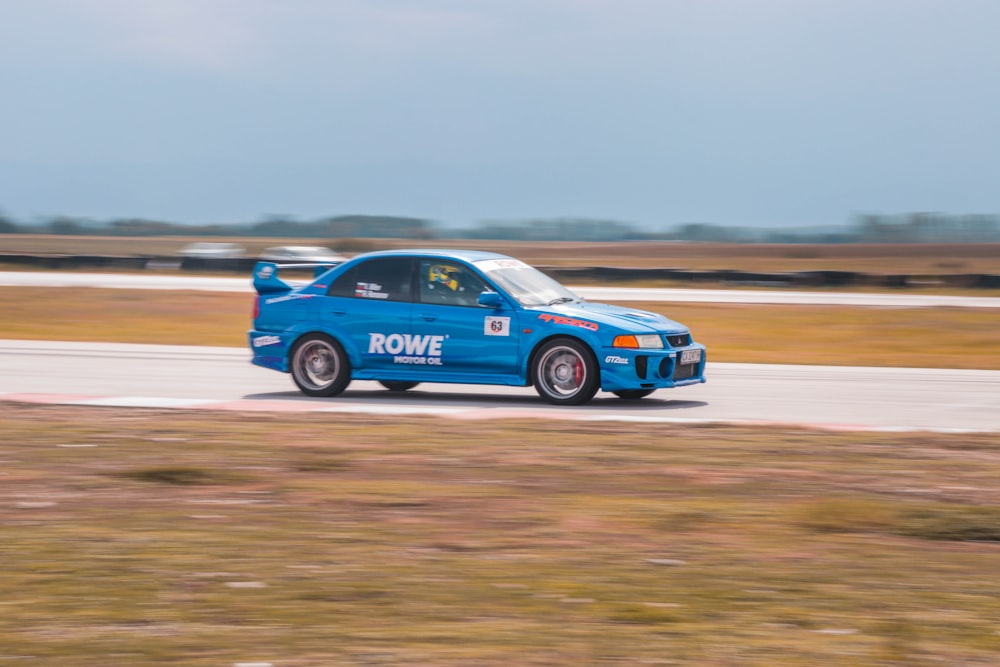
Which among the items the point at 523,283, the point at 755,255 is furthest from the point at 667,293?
the point at 755,255

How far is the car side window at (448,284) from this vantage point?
12.3 m

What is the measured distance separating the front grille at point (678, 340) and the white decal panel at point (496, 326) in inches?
61.9

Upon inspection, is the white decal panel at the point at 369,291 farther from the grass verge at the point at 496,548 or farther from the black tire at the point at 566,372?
the grass verge at the point at 496,548

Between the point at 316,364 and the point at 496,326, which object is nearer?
the point at 496,326

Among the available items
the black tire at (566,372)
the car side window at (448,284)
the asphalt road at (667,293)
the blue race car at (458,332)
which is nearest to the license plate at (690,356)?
the blue race car at (458,332)

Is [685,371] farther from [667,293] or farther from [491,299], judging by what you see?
[667,293]

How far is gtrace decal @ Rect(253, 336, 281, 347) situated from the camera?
12831mm

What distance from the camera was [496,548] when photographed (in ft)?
19.1

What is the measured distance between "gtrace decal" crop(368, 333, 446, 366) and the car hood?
1.13 m

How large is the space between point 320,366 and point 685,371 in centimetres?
368

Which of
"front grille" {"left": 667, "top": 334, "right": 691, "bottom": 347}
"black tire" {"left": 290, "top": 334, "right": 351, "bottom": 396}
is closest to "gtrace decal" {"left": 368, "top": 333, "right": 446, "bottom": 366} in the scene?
"black tire" {"left": 290, "top": 334, "right": 351, "bottom": 396}

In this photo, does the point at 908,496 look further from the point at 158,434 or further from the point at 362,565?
the point at 158,434

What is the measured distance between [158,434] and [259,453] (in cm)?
131

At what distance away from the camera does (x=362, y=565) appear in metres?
5.44
